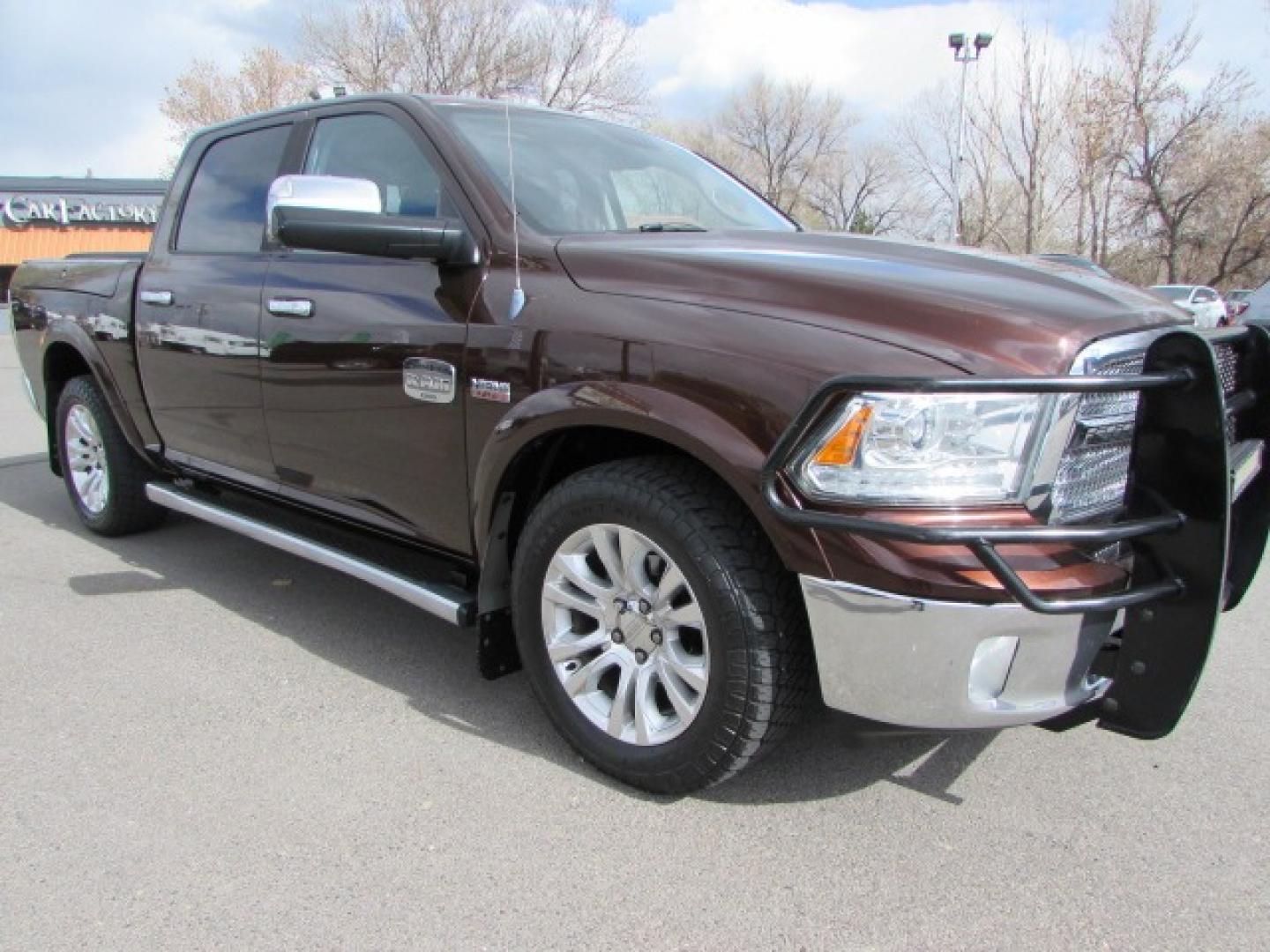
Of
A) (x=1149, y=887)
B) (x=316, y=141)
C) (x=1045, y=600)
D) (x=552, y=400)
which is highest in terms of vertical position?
(x=316, y=141)

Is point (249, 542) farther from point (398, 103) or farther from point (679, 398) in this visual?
point (679, 398)

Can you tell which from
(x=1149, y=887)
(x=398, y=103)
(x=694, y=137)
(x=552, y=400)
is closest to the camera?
(x=1149, y=887)

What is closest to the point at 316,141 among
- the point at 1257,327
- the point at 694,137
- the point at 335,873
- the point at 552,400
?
the point at 552,400

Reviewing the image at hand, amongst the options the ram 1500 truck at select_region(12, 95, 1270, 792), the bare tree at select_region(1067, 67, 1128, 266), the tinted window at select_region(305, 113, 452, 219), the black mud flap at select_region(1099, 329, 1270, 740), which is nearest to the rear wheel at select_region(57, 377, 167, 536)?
the ram 1500 truck at select_region(12, 95, 1270, 792)

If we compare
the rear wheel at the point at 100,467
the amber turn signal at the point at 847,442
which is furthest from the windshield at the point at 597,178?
the rear wheel at the point at 100,467

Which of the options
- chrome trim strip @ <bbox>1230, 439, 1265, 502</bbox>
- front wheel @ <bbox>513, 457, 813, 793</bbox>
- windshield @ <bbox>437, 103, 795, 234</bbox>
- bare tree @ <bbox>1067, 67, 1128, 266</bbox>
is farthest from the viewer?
bare tree @ <bbox>1067, 67, 1128, 266</bbox>

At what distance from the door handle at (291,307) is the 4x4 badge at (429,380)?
1.79ft

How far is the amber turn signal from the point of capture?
2.07 m

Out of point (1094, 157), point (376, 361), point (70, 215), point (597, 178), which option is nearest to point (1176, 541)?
point (597, 178)

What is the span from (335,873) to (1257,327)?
8.89ft

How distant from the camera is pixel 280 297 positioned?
3.42 metres

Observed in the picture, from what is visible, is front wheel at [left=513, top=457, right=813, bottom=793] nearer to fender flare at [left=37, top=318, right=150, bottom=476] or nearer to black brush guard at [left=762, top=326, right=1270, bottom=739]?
black brush guard at [left=762, top=326, right=1270, bottom=739]

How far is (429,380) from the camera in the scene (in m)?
2.92

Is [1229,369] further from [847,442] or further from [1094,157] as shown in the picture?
[1094,157]
